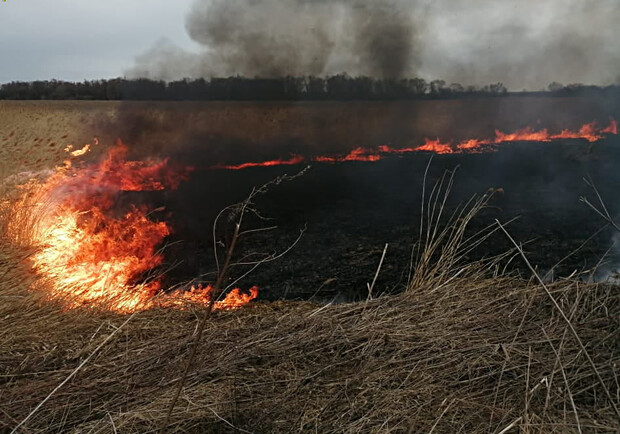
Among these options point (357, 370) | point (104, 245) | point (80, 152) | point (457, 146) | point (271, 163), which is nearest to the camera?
point (357, 370)

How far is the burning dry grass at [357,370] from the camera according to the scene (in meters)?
1.95

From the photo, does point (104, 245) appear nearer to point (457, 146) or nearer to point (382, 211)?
point (382, 211)

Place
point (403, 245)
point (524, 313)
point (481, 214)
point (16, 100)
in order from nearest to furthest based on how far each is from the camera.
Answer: point (524, 313) < point (403, 245) < point (481, 214) < point (16, 100)

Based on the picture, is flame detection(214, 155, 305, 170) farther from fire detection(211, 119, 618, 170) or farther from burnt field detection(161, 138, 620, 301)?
burnt field detection(161, 138, 620, 301)

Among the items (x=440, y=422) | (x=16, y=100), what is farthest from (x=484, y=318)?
(x=16, y=100)

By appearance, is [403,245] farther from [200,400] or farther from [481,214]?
[200,400]

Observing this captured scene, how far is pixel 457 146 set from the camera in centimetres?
2120

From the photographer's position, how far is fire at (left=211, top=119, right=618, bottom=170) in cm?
1836

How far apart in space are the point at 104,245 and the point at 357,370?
21.6 feet

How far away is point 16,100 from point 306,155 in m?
15.3

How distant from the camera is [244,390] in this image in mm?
2223

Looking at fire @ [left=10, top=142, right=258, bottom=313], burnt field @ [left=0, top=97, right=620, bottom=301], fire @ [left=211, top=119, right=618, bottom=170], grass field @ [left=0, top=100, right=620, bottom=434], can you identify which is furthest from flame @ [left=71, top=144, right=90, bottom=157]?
grass field @ [left=0, top=100, right=620, bottom=434]

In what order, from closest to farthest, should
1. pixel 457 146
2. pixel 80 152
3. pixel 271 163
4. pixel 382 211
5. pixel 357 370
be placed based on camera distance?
pixel 357 370 < pixel 382 211 < pixel 80 152 < pixel 271 163 < pixel 457 146

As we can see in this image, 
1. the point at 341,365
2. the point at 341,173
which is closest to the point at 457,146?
the point at 341,173
